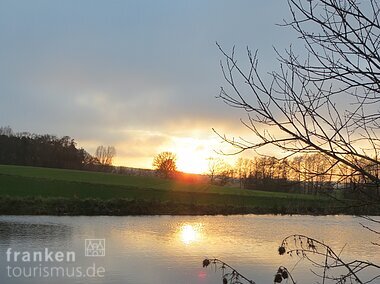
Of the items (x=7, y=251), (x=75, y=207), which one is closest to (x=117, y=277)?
(x=7, y=251)

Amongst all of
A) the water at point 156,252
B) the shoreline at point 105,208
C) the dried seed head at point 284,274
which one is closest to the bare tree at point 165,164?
Result: the shoreline at point 105,208

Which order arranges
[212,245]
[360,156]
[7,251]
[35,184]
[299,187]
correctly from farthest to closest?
1. [35,184]
2. [212,245]
3. [7,251]
4. [299,187]
5. [360,156]

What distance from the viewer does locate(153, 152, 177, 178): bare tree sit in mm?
65312

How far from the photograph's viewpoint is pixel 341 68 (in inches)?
83.6

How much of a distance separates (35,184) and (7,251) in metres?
25.3

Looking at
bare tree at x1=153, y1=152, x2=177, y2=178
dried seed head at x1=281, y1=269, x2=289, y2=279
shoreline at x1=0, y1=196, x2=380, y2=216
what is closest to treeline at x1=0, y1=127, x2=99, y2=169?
bare tree at x1=153, y1=152, x2=177, y2=178

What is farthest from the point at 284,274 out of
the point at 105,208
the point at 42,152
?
the point at 42,152

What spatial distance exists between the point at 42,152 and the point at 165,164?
17033mm

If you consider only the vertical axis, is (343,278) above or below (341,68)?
below

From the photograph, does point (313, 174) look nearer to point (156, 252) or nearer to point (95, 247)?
point (156, 252)

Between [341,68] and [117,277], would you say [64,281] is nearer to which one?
[117,277]

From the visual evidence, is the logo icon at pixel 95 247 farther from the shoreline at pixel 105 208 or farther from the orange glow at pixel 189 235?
the shoreline at pixel 105 208

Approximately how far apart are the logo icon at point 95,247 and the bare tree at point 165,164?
49351 mm

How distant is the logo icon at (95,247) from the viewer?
12.3 meters
